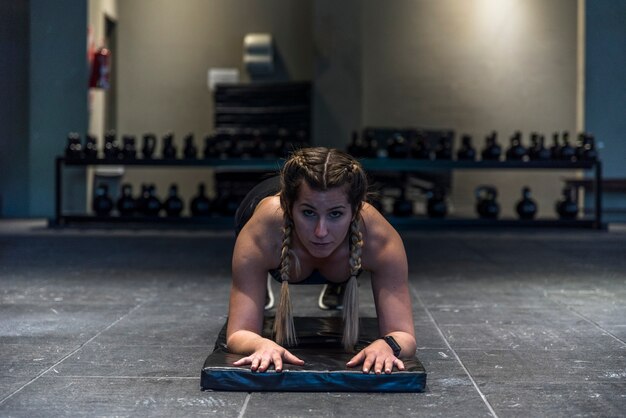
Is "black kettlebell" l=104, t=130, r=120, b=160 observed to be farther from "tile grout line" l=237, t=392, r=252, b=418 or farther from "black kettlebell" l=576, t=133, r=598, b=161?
"tile grout line" l=237, t=392, r=252, b=418

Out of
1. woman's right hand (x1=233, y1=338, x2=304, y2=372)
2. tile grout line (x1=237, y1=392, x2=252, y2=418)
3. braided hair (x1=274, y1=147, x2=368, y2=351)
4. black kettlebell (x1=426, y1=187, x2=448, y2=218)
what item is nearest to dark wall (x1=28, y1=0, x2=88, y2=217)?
black kettlebell (x1=426, y1=187, x2=448, y2=218)

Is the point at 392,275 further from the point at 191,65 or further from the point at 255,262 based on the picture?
Result: the point at 191,65

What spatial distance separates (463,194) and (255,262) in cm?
819

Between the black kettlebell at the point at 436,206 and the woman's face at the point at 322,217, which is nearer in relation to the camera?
the woman's face at the point at 322,217

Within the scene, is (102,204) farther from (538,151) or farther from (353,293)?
(353,293)

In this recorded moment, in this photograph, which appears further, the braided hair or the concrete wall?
the concrete wall

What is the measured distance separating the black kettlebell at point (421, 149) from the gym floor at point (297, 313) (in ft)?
5.45

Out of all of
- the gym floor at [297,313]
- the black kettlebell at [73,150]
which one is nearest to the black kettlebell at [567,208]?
the gym floor at [297,313]

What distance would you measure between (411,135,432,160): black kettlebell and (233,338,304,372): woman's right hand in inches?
217

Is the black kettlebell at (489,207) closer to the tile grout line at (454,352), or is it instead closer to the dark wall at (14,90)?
the tile grout line at (454,352)

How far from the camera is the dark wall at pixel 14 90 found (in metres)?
8.54

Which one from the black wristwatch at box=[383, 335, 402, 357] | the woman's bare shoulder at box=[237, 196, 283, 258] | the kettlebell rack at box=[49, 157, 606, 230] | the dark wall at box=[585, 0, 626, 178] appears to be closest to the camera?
the black wristwatch at box=[383, 335, 402, 357]

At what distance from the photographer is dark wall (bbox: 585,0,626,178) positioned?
8820 millimetres

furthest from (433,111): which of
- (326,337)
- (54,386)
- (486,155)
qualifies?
(54,386)
